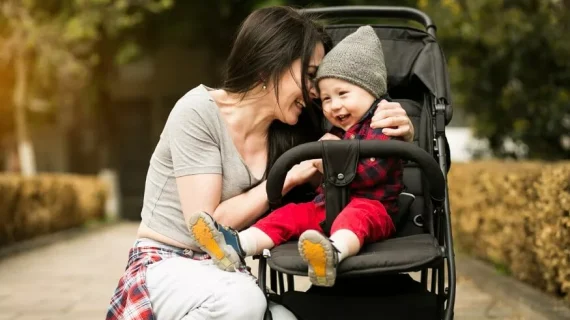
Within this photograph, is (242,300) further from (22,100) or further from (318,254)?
(22,100)

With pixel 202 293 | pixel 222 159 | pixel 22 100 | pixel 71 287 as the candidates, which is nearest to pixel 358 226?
pixel 202 293

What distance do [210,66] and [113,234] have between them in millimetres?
5586

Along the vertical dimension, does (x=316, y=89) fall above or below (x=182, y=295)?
above

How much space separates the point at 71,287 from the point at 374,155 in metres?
5.19

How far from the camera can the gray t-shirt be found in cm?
315

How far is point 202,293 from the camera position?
292 cm

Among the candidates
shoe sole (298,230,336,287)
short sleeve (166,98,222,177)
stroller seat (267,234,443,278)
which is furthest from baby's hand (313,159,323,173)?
shoe sole (298,230,336,287)

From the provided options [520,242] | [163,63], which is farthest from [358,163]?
[163,63]

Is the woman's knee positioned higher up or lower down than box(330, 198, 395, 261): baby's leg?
lower down

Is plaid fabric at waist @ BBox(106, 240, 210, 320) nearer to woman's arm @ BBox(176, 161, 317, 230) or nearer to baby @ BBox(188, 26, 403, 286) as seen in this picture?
woman's arm @ BBox(176, 161, 317, 230)

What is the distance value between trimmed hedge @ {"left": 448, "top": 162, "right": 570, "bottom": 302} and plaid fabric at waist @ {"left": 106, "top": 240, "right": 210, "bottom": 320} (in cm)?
271

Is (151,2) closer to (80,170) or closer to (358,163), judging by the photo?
(80,170)

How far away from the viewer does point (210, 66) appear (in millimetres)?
19109

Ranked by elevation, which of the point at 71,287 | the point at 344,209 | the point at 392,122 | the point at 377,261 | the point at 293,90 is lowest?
the point at 71,287
